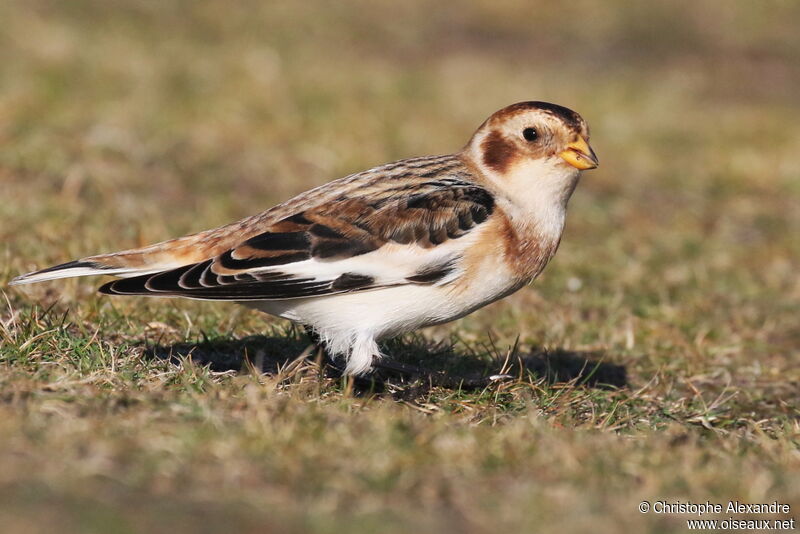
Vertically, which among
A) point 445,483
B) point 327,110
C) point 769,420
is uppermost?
point 327,110

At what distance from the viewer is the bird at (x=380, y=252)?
4.46 meters

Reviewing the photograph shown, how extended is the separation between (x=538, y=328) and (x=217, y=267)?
2.40m

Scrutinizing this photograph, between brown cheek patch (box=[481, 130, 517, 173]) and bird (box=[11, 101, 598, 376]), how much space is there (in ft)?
0.05

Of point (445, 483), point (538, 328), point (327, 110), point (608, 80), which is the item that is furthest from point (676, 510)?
point (608, 80)

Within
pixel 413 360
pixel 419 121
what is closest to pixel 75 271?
pixel 413 360

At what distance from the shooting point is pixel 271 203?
8.52 meters

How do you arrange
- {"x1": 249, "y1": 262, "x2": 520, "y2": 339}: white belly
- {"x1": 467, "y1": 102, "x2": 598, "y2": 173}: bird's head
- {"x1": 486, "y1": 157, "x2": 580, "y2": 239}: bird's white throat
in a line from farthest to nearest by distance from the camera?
{"x1": 467, "y1": 102, "x2": 598, "y2": 173}: bird's head < {"x1": 486, "y1": 157, "x2": 580, "y2": 239}: bird's white throat < {"x1": 249, "y1": 262, "x2": 520, "y2": 339}: white belly

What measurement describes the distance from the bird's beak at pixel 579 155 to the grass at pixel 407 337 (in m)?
0.95

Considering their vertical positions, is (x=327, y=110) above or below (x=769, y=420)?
above

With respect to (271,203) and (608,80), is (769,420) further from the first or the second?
(608,80)

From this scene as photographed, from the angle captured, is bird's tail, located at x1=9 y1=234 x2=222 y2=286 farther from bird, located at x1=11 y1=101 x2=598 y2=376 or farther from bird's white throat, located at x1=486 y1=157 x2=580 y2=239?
bird's white throat, located at x1=486 y1=157 x2=580 y2=239

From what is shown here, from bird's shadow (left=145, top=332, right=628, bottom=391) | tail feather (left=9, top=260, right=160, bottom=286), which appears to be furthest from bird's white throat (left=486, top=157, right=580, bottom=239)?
tail feather (left=9, top=260, right=160, bottom=286)

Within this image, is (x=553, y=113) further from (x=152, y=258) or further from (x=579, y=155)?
(x=152, y=258)

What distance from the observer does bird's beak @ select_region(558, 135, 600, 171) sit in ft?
15.8
